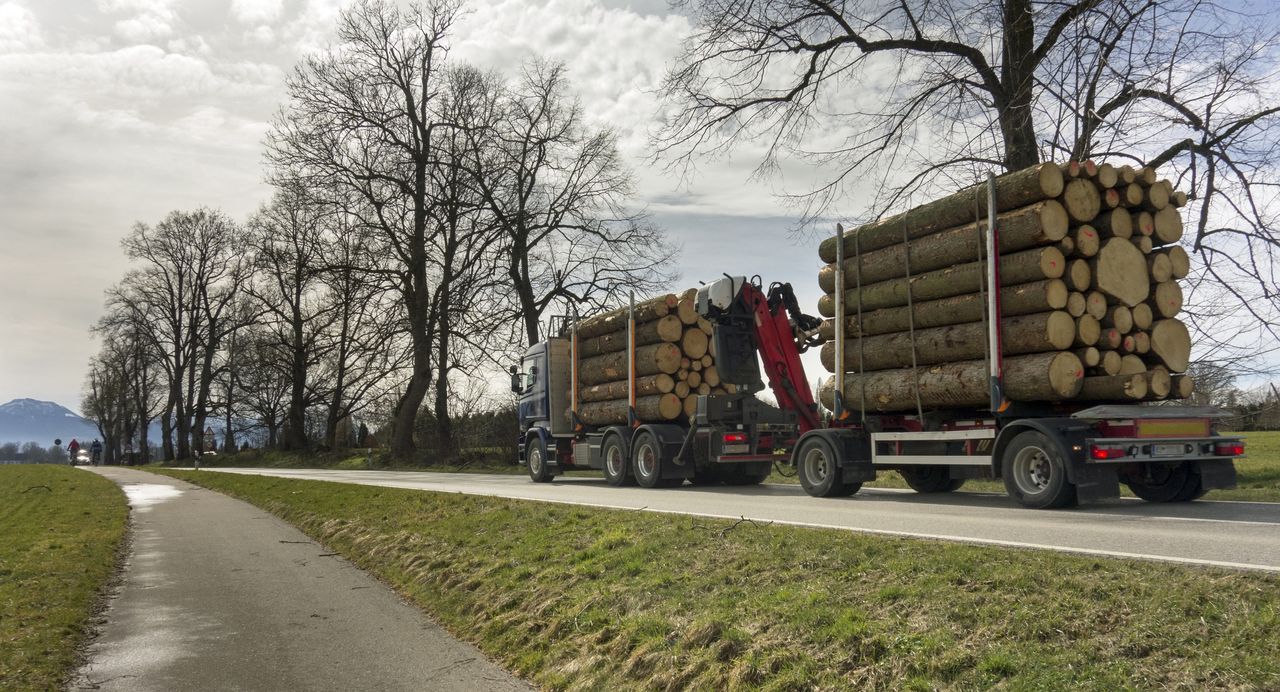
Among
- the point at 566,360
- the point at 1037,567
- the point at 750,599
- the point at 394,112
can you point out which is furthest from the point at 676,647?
the point at 394,112

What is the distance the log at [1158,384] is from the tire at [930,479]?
3479 mm

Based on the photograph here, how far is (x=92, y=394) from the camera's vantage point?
8256 centimetres

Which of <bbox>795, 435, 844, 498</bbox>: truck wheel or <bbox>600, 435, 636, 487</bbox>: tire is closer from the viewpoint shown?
<bbox>795, 435, 844, 498</bbox>: truck wheel

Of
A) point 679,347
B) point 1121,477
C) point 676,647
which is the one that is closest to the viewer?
point 676,647

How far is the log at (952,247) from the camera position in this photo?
9797mm

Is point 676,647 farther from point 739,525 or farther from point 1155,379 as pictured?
point 1155,379

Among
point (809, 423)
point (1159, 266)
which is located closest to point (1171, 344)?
point (1159, 266)

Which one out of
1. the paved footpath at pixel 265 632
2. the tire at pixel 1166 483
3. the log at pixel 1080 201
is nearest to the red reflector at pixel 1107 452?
the tire at pixel 1166 483

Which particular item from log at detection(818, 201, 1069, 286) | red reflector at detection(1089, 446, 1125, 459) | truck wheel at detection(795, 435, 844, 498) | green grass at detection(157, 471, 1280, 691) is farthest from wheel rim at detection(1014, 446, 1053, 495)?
green grass at detection(157, 471, 1280, 691)

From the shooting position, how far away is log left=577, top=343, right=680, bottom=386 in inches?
664

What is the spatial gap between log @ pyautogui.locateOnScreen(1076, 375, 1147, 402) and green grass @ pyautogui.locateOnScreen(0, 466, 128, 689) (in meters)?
9.47

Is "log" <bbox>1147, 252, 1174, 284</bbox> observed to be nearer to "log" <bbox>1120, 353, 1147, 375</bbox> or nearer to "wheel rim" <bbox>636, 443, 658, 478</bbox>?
"log" <bbox>1120, 353, 1147, 375</bbox>

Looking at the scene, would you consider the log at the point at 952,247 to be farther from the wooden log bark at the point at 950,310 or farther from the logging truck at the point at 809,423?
the wooden log bark at the point at 950,310

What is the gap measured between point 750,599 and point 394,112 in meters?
29.8
